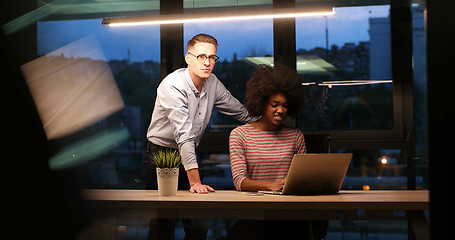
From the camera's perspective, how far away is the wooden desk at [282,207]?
195 centimetres

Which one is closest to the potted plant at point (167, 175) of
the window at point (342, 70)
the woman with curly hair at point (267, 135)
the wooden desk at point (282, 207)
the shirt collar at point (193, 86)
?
the wooden desk at point (282, 207)

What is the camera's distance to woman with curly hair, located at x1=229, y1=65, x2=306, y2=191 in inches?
107

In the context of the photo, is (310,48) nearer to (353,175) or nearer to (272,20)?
(272,20)

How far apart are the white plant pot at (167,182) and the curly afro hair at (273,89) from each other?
800 millimetres

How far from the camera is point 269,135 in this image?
2.81 m

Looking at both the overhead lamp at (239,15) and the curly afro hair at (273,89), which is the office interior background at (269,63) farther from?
the curly afro hair at (273,89)

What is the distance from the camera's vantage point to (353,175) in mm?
3732

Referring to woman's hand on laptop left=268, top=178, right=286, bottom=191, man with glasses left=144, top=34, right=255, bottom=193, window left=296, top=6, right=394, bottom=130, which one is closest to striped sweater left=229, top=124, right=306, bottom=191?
woman's hand on laptop left=268, top=178, right=286, bottom=191

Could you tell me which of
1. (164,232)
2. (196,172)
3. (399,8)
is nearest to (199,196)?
(164,232)

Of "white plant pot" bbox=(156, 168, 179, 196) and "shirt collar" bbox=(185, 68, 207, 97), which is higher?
"shirt collar" bbox=(185, 68, 207, 97)

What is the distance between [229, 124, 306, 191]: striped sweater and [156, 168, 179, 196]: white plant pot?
46cm

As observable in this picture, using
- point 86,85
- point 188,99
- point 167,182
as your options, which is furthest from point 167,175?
point 86,85

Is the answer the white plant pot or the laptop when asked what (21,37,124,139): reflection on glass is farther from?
the laptop

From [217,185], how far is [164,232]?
1646 millimetres
